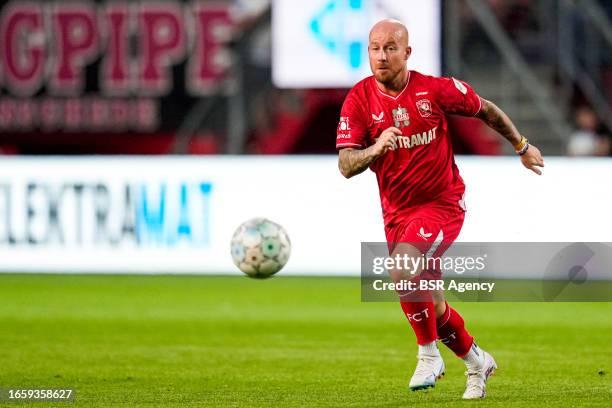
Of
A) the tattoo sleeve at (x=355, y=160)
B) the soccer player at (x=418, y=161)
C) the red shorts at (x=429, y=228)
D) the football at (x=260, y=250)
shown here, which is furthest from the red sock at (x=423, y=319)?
the football at (x=260, y=250)

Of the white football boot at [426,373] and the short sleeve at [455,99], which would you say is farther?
the short sleeve at [455,99]

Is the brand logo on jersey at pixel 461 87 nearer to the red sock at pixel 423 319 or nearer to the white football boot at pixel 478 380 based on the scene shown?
the red sock at pixel 423 319

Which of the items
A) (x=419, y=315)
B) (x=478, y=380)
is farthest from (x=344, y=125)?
(x=478, y=380)

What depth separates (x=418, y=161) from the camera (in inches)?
330

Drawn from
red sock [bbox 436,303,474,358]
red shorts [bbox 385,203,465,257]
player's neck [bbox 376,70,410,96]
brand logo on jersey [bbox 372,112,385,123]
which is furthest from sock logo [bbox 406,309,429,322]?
player's neck [bbox 376,70,410,96]

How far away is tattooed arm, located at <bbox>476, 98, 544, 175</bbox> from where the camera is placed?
8.46m

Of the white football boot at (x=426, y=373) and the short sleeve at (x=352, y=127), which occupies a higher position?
the short sleeve at (x=352, y=127)

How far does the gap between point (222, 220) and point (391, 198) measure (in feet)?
27.0

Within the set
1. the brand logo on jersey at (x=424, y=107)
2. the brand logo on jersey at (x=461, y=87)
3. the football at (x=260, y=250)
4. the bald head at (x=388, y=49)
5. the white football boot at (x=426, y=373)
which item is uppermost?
the bald head at (x=388, y=49)

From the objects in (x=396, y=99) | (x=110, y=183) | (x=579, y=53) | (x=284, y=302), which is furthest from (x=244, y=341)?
(x=579, y=53)

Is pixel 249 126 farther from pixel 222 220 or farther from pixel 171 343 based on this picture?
pixel 171 343

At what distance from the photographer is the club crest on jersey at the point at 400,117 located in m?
8.26

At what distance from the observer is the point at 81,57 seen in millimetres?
23562

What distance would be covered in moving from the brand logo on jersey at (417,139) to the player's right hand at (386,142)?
1.81 ft
